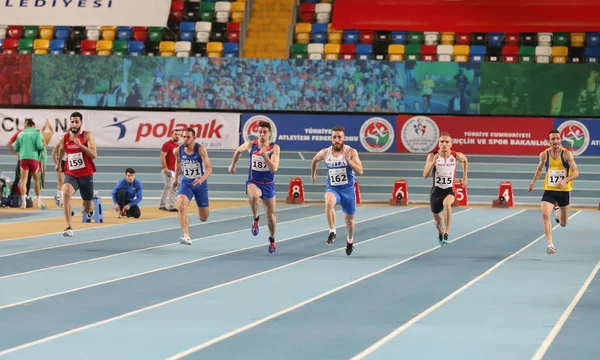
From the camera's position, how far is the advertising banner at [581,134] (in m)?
27.8

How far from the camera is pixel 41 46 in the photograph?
102 feet

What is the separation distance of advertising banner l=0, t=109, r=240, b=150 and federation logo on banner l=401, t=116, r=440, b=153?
14.0ft

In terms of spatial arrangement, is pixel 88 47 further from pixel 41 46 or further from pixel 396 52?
pixel 396 52

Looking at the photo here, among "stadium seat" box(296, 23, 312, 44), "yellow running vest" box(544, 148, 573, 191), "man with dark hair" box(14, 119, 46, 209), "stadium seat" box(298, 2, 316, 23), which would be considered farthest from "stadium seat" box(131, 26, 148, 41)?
"yellow running vest" box(544, 148, 573, 191)

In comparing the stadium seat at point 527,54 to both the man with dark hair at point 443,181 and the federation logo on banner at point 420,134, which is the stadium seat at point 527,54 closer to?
the federation logo on banner at point 420,134

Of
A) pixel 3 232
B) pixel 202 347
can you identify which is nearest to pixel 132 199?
pixel 3 232

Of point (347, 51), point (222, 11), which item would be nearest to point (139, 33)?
point (222, 11)

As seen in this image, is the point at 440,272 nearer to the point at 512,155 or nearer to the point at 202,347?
the point at 202,347

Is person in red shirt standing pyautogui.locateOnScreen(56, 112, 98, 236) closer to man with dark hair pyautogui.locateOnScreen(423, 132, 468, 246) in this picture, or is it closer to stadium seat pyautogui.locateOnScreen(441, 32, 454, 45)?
man with dark hair pyautogui.locateOnScreen(423, 132, 468, 246)

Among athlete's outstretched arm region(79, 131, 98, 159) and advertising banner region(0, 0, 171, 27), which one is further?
advertising banner region(0, 0, 171, 27)

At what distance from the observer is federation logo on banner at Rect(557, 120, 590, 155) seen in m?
27.8

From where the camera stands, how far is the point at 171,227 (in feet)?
62.4

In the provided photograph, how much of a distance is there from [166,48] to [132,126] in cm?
307

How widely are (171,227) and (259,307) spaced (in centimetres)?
969
